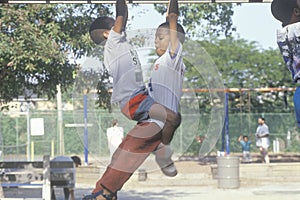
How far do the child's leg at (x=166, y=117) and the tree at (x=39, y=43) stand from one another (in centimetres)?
608

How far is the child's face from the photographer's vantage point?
5318 mm

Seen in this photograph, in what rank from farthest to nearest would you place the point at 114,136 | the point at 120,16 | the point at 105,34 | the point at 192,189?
the point at 192,189
the point at 114,136
the point at 105,34
the point at 120,16

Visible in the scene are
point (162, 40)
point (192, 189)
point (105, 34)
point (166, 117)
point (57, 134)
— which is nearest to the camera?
point (166, 117)

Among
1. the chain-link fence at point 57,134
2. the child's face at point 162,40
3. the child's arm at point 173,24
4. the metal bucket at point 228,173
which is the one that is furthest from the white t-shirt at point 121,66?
the chain-link fence at point 57,134

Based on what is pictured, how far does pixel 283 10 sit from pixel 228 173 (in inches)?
519

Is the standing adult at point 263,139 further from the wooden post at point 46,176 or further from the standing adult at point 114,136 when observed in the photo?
the standing adult at point 114,136

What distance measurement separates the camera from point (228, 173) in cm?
1838

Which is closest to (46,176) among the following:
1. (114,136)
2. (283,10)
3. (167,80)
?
(114,136)

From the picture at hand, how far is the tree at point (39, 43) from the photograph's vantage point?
11703 millimetres

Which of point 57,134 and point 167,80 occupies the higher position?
point 167,80

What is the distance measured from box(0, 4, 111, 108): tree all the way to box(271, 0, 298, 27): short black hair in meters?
5.92

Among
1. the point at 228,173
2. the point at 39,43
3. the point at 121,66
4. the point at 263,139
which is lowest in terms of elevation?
the point at 228,173

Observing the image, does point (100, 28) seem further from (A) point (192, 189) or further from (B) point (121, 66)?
(A) point (192, 189)

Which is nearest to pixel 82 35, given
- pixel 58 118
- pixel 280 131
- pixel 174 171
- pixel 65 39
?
pixel 65 39
